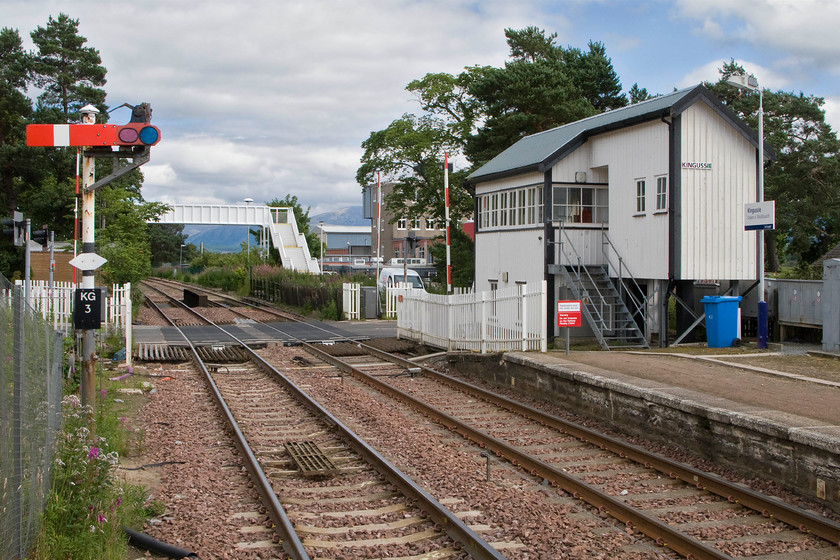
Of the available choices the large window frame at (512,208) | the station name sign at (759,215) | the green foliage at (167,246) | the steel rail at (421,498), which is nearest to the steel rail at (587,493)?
the steel rail at (421,498)

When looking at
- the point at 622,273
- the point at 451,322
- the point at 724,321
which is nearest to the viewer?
the point at 724,321

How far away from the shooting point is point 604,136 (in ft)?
67.8

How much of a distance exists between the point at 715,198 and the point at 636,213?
1.86m

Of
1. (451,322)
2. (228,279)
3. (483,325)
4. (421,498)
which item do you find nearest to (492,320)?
(483,325)

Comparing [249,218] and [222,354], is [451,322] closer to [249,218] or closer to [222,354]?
[222,354]

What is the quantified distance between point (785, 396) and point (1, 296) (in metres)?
9.21

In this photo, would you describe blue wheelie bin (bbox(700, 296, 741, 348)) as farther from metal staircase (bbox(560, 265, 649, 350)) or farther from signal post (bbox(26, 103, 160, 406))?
signal post (bbox(26, 103, 160, 406))

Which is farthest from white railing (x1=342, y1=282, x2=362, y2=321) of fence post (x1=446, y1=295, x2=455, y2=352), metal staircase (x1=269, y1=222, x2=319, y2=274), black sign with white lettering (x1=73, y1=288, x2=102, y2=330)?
black sign with white lettering (x1=73, y1=288, x2=102, y2=330)

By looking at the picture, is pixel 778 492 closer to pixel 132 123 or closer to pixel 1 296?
pixel 1 296

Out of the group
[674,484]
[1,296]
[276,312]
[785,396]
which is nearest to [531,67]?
[276,312]

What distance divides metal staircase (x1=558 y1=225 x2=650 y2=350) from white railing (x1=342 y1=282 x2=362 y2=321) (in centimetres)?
1086

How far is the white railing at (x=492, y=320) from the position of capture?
15297mm

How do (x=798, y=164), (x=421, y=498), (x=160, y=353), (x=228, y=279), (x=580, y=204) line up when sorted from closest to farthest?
(x=421, y=498)
(x=160, y=353)
(x=580, y=204)
(x=798, y=164)
(x=228, y=279)

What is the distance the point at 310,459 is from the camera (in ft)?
28.7
